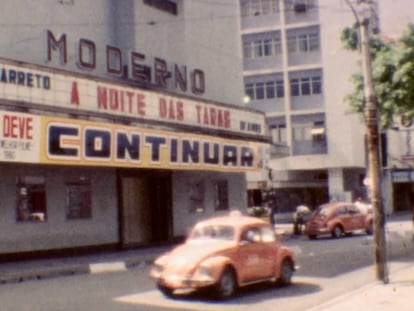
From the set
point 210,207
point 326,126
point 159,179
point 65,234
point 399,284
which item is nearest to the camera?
point 399,284

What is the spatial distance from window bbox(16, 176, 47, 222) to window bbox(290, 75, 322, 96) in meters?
34.6

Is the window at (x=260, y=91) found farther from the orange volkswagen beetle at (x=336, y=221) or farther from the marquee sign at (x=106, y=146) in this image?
the marquee sign at (x=106, y=146)

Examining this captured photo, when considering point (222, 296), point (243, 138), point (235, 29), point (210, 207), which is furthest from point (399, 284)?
point (235, 29)

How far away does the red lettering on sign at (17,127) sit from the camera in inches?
795

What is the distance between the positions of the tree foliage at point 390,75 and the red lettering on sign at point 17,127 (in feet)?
36.6

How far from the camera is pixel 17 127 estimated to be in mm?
20453

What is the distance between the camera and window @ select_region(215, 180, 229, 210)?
113 feet

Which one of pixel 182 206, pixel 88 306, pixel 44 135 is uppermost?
pixel 44 135

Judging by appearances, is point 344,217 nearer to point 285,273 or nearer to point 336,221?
point 336,221

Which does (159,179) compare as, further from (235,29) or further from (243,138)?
(235,29)

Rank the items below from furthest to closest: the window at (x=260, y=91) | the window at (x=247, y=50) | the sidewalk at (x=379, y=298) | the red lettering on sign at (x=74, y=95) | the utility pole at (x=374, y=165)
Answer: the window at (x=247, y=50) → the window at (x=260, y=91) → the red lettering on sign at (x=74, y=95) → the utility pole at (x=374, y=165) → the sidewalk at (x=379, y=298)

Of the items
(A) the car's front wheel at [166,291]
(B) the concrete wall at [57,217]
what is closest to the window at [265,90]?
(B) the concrete wall at [57,217]

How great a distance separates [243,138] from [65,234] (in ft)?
31.2

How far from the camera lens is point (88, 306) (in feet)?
48.4
